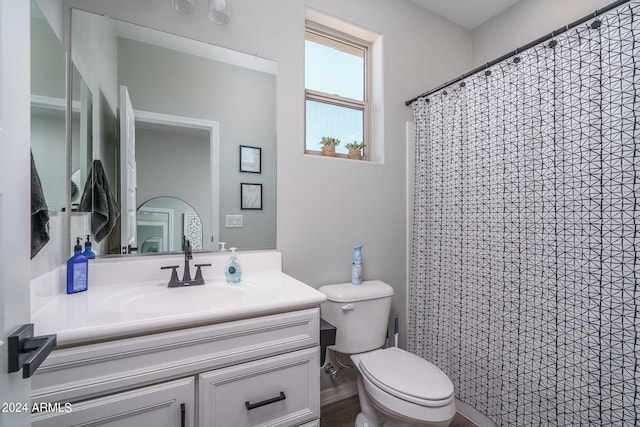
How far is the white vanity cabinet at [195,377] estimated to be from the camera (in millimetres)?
722

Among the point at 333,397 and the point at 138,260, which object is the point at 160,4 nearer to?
the point at 138,260

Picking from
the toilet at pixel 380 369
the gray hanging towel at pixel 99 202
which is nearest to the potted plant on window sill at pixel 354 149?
the toilet at pixel 380 369

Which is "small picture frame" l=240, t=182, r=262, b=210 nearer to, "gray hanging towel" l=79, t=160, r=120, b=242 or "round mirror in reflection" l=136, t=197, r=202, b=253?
"round mirror in reflection" l=136, t=197, r=202, b=253

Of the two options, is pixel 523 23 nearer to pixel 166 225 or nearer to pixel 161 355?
pixel 166 225

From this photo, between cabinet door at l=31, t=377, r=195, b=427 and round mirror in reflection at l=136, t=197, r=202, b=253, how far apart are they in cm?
67

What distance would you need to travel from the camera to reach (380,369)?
133 centimetres

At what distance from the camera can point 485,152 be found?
5.11 ft

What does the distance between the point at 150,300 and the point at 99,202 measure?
47 cm

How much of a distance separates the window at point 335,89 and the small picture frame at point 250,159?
15.1 inches

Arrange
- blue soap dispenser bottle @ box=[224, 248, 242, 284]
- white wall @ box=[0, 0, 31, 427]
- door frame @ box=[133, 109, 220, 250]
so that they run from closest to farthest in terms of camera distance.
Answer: white wall @ box=[0, 0, 31, 427] < blue soap dispenser bottle @ box=[224, 248, 242, 284] < door frame @ box=[133, 109, 220, 250]

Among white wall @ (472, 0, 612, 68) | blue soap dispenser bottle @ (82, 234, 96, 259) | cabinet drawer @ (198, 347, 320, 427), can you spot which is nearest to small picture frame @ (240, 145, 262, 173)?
blue soap dispenser bottle @ (82, 234, 96, 259)

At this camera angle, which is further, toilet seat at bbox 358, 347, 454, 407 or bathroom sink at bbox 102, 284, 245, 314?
toilet seat at bbox 358, 347, 454, 407

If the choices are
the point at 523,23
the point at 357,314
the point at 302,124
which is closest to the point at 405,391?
the point at 357,314

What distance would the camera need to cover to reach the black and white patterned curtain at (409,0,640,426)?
3.58 ft
